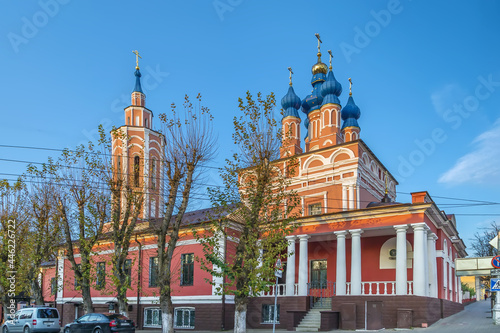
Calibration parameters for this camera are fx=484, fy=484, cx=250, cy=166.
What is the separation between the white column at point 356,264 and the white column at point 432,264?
10.9ft

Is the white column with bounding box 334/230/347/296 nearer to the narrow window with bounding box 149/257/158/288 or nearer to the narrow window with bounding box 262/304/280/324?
the narrow window with bounding box 262/304/280/324

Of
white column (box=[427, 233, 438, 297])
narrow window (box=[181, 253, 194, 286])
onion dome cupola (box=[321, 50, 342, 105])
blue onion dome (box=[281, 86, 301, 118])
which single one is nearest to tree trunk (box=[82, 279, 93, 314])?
narrow window (box=[181, 253, 194, 286])

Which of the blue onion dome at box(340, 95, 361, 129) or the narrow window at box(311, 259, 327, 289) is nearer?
the narrow window at box(311, 259, 327, 289)

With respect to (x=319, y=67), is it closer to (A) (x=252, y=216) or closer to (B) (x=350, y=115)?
(B) (x=350, y=115)

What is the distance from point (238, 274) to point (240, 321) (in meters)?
1.73

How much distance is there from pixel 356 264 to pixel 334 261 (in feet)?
12.7

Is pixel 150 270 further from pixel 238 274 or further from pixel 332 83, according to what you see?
pixel 332 83

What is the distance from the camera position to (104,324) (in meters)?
20.6

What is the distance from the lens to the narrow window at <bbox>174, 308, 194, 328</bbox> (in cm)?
2507

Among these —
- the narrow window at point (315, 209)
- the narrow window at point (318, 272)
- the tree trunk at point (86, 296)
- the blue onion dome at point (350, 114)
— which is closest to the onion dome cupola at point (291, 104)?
the blue onion dome at point (350, 114)

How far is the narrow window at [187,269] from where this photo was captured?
84.7 ft

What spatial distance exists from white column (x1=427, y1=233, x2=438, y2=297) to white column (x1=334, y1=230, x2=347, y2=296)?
154 inches

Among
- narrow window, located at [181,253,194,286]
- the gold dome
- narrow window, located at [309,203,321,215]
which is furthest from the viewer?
the gold dome

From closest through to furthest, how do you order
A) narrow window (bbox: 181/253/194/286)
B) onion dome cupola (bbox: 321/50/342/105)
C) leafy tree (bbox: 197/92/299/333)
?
1. leafy tree (bbox: 197/92/299/333)
2. narrow window (bbox: 181/253/194/286)
3. onion dome cupola (bbox: 321/50/342/105)
